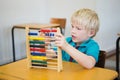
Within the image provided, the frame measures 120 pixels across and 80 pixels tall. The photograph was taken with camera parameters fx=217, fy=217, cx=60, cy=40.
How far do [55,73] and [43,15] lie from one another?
276 cm

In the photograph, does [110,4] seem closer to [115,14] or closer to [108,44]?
[115,14]

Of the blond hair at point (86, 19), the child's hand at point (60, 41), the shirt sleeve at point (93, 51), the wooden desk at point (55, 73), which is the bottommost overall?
the wooden desk at point (55, 73)

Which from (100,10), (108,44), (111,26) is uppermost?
(100,10)

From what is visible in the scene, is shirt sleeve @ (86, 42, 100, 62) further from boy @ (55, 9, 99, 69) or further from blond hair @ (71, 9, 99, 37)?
blond hair @ (71, 9, 99, 37)

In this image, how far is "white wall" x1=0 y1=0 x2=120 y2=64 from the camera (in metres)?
3.27

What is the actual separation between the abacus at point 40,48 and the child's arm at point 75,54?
110 mm

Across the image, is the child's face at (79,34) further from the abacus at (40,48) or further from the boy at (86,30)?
the abacus at (40,48)

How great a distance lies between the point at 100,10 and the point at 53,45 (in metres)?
3.06

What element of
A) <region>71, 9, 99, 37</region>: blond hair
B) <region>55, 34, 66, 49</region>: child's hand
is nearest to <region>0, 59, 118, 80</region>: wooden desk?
<region>55, 34, 66, 49</region>: child's hand

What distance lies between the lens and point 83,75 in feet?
3.73

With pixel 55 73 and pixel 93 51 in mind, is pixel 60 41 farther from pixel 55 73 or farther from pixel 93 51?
pixel 93 51

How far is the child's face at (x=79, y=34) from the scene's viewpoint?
139 centimetres

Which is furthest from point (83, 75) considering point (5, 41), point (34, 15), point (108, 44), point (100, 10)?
point (108, 44)

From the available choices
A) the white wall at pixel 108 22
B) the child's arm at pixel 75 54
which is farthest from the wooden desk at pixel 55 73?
the white wall at pixel 108 22
